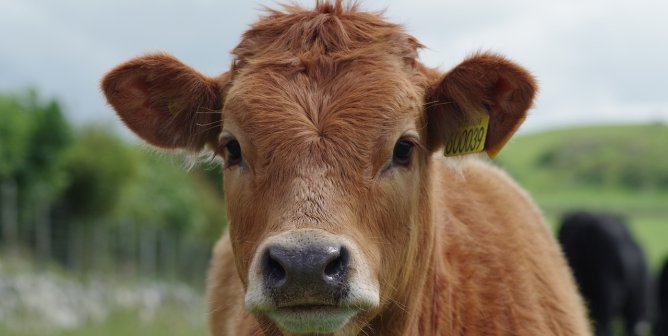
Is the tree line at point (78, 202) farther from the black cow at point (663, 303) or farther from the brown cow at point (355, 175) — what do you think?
the brown cow at point (355, 175)

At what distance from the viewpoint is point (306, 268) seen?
4234mm

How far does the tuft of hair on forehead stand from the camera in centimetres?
525

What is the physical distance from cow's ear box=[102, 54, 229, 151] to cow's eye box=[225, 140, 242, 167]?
14.1 inches

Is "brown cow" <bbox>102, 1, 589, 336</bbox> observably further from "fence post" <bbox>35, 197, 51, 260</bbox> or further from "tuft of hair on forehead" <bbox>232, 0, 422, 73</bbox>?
"fence post" <bbox>35, 197, 51, 260</bbox>

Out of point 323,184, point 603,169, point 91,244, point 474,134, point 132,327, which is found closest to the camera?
point 323,184

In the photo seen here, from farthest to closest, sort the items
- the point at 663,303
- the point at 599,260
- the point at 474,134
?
the point at 663,303, the point at 599,260, the point at 474,134

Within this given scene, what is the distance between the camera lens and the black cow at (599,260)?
1542 centimetres

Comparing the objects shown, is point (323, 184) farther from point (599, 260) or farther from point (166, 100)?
point (599, 260)

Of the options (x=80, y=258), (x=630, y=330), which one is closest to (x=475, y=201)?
A: (x=630, y=330)

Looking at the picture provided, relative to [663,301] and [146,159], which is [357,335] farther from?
[146,159]

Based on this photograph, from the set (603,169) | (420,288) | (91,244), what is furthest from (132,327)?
(603,169)

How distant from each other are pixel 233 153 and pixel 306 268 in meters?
1.21

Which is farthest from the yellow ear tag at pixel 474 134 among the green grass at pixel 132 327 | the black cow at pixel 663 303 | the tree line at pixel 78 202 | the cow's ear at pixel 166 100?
the tree line at pixel 78 202

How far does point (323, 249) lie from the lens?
14.0ft
